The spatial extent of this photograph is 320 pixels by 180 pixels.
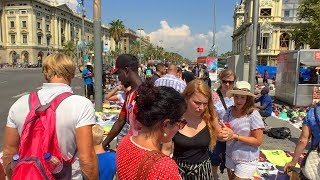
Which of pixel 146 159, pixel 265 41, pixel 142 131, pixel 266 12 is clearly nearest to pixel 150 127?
pixel 142 131

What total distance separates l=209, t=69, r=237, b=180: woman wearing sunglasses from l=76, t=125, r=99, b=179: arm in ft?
6.05

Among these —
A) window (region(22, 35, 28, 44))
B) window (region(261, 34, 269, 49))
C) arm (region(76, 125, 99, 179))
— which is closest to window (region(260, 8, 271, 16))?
window (region(261, 34, 269, 49))

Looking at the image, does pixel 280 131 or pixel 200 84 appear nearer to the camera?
pixel 200 84

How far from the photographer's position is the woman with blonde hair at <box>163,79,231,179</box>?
2.81 m

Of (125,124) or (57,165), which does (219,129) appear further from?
(57,165)

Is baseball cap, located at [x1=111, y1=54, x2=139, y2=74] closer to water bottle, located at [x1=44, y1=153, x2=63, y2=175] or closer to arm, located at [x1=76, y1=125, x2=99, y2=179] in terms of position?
arm, located at [x1=76, y1=125, x2=99, y2=179]

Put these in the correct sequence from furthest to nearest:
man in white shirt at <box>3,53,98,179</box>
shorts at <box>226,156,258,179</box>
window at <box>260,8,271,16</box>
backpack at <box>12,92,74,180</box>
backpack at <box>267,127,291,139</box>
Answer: window at <box>260,8,271,16</box> → backpack at <box>267,127,291,139</box> → shorts at <box>226,156,258,179</box> → man in white shirt at <box>3,53,98,179</box> → backpack at <box>12,92,74,180</box>

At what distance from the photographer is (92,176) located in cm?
233

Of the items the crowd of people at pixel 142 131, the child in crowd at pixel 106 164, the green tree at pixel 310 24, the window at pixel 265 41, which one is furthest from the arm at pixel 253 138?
the window at pixel 265 41

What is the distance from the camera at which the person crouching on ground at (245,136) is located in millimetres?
3262

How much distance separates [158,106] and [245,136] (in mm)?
1909

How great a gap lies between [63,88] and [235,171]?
2.17 meters

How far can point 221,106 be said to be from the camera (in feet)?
13.0

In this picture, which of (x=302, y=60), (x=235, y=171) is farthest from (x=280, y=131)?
(x=302, y=60)
